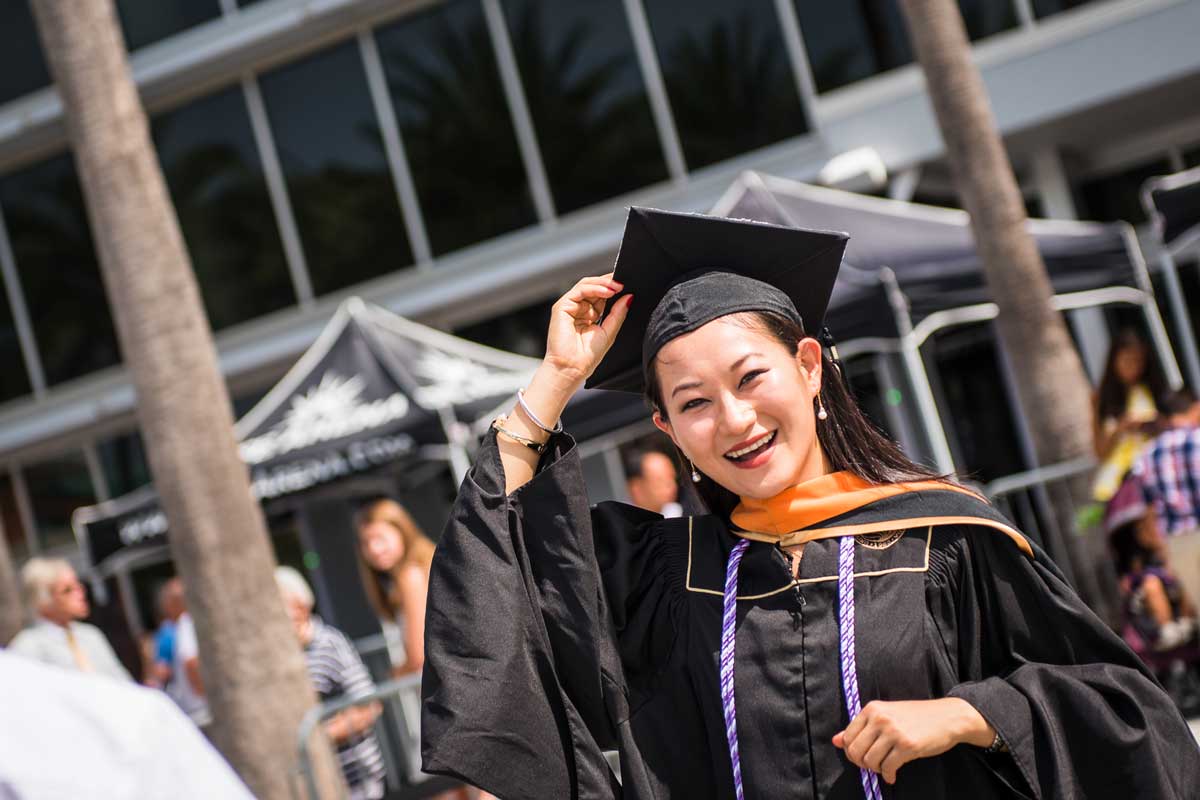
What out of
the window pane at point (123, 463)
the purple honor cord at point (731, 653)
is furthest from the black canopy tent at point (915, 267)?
the window pane at point (123, 463)

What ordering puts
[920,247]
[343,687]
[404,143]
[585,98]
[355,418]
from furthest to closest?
[404,143] < [585,98] < [920,247] < [355,418] < [343,687]

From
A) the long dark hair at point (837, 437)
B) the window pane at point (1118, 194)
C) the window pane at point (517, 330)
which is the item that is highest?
the window pane at point (517, 330)

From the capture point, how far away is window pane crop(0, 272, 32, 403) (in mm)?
14844

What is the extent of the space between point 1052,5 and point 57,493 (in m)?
11.3

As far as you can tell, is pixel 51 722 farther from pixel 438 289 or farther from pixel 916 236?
pixel 438 289

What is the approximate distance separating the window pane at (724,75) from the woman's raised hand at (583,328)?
1014cm

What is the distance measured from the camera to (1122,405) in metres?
7.55

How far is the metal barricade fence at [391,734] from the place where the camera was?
20.2ft

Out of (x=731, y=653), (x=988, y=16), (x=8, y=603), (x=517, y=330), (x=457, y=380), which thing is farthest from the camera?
(x=517, y=330)

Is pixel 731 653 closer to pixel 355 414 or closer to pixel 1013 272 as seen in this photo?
pixel 355 414

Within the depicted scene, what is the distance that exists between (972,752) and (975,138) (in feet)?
21.9

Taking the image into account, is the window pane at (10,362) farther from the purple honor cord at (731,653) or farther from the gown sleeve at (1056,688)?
the gown sleeve at (1056,688)

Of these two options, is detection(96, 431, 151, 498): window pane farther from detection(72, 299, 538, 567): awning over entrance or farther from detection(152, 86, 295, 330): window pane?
detection(72, 299, 538, 567): awning over entrance

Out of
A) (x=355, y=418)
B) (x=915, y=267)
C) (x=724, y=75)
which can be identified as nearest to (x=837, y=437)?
(x=915, y=267)
